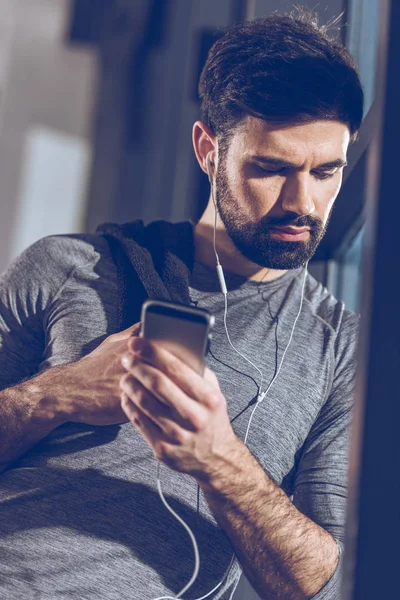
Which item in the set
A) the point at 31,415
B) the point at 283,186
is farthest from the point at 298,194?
the point at 31,415

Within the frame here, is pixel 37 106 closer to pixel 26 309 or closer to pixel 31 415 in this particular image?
pixel 26 309

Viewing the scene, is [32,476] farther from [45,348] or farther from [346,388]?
[346,388]

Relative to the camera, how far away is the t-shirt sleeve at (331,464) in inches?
40.3

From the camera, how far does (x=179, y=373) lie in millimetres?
742

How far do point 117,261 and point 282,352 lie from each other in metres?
0.32

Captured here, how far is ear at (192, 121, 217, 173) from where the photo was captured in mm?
1315

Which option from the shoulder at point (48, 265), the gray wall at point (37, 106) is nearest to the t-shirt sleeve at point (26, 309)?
the shoulder at point (48, 265)

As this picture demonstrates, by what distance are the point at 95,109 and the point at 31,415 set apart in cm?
158

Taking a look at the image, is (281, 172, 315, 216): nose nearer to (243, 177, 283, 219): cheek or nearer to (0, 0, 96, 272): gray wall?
(243, 177, 283, 219): cheek

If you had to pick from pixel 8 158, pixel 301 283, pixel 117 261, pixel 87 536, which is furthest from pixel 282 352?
pixel 8 158

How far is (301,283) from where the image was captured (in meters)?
1.28

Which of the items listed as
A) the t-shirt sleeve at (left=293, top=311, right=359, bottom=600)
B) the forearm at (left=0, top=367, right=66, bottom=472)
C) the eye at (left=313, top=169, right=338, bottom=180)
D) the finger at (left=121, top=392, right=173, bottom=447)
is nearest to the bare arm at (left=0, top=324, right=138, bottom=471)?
the forearm at (left=0, top=367, right=66, bottom=472)

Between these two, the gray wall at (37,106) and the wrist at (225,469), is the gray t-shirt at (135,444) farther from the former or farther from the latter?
the gray wall at (37,106)

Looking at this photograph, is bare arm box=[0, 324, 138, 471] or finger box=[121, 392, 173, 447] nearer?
finger box=[121, 392, 173, 447]
